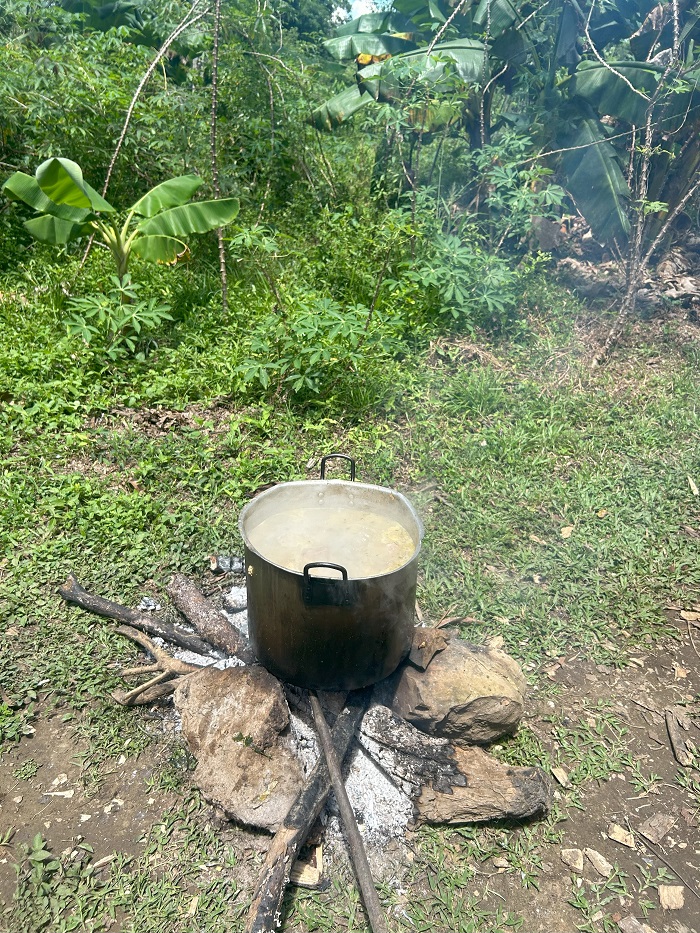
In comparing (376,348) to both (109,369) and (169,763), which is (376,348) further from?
(169,763)

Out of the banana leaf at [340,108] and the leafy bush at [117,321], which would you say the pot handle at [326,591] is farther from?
the banana leaf at [340,108]

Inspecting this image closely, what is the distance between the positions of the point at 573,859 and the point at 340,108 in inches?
297

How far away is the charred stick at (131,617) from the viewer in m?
3.13

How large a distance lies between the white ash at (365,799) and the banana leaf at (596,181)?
6397 mm

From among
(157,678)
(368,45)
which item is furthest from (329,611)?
(368,45)

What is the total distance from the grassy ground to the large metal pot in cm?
65

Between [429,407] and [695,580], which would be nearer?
[695,580]

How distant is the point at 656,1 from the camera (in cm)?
737

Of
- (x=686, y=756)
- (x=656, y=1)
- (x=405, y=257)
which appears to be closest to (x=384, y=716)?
(x=686, y=756)

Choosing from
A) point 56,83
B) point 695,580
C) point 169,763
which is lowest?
point 695,580

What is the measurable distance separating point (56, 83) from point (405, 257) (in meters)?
3.97

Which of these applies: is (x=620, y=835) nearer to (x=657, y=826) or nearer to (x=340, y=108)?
(x=657, y=826)

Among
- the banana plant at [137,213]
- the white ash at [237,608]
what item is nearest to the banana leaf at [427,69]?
the banana plant at [137,213]

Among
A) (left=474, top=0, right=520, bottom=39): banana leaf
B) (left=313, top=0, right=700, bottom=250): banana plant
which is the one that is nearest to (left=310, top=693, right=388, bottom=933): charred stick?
(left=313, top=0, right=700, bottom=250): banana plant
